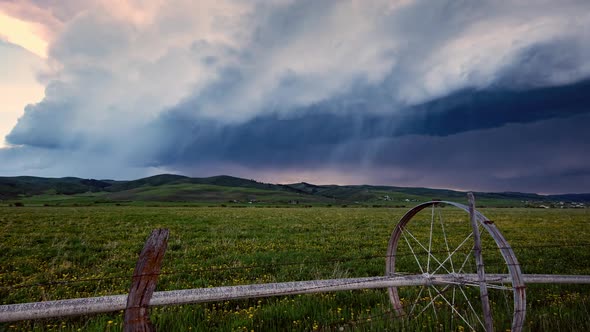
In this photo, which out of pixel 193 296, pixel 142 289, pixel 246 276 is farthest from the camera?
pixel 246 276

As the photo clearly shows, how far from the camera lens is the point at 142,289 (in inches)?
134

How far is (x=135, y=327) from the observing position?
3369 mm

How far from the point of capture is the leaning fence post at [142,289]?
3.35 meters

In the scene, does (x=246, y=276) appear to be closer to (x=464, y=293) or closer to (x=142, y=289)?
(x=464, y=293)

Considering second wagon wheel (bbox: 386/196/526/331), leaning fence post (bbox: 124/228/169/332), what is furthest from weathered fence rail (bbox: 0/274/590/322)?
leaning fence post (bbox: 124/228/169/332)

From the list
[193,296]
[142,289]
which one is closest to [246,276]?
[193,296]

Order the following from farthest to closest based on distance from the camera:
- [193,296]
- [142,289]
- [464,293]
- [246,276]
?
[246,276]
[464,293]
[193,296]
[142,289]

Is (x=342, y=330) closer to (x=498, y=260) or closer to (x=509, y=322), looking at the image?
(x=509, y=322)

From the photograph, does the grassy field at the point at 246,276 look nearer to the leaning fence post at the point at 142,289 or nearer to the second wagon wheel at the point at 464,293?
the second wagon wheel at the point at 464,293

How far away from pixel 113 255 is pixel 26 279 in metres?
3.55

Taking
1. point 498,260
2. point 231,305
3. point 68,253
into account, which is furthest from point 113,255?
point 498,260

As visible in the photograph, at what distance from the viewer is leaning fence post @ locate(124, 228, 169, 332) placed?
3350 mm

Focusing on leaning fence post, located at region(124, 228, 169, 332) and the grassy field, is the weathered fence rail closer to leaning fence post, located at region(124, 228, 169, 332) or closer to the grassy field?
the grassy field

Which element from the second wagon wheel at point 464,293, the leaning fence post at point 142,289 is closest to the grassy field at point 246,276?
the second wagon wheel at point 464,293
